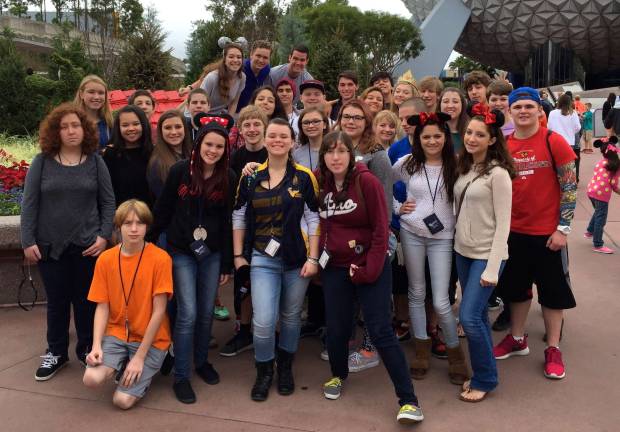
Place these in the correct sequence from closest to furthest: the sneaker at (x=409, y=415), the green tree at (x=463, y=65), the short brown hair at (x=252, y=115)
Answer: the sneaker at (x=409, y=415) → the short brown hair at (x=252, y=115) → the green tree at (x=463, y=65)

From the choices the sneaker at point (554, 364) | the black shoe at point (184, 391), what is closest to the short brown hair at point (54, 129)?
the black shoe at point (184, 391)

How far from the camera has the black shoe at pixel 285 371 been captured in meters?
3.81

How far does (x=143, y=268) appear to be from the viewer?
3.70 m

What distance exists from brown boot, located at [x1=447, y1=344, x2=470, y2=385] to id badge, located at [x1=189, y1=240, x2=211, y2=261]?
187cm

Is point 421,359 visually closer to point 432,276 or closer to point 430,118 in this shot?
point 432,276

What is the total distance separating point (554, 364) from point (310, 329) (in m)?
2.00

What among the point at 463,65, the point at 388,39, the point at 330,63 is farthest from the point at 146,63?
the point at 463,65

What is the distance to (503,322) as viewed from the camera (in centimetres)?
501

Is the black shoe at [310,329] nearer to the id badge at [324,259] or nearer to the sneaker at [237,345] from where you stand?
the sneaker at [237,345]

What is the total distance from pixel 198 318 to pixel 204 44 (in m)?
14.1

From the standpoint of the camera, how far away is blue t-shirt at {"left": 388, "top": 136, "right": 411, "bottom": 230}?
4160 millimetres

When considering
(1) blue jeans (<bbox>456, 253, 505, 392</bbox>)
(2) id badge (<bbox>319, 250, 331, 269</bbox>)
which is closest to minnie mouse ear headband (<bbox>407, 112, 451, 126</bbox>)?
(1) blue jeans (<bbox>456, 253, 505, 392</bbox>)

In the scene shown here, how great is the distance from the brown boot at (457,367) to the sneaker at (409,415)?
0.64 metres

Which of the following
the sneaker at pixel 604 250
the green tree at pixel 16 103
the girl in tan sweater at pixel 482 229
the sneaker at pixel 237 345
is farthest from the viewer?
the green tree at pixel 16 103
